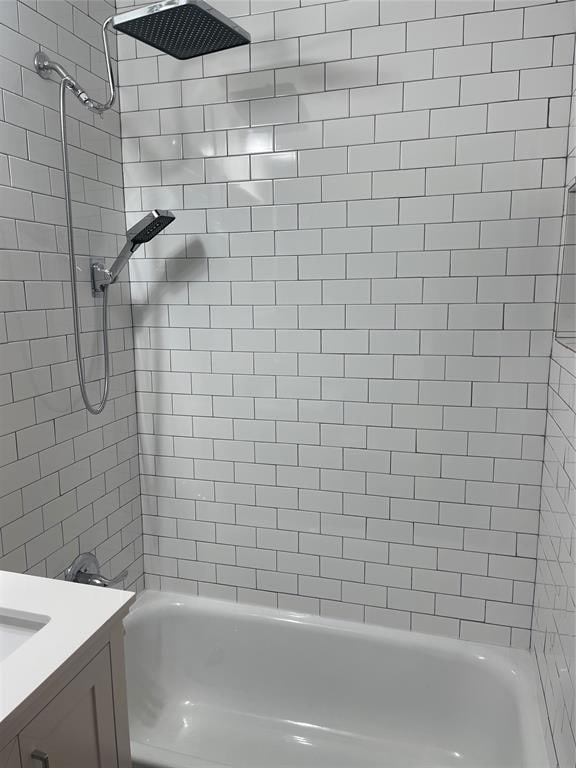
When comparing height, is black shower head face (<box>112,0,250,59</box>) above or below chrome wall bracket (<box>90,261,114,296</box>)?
above

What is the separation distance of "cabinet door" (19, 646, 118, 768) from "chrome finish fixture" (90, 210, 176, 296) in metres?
1.22

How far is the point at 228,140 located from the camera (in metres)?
2.00

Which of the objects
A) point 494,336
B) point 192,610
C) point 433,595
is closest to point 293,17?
point 494,336

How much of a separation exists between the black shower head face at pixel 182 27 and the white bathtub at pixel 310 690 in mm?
1934

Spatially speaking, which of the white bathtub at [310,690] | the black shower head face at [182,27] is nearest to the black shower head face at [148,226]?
the black shower head face at [182,27]

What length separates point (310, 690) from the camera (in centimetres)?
212

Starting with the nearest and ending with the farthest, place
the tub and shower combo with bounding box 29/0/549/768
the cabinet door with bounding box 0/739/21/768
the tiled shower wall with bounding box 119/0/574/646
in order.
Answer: the cabinet door with bounding box 0/739/21/768 → the tiled shower wall with bounding box 119/0/574/646 → the tub and shower combo with bounding box 29/0/549/768

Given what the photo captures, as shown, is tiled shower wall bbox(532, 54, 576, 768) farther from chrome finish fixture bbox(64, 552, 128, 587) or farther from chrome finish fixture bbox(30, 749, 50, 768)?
Result: chrome finish fixture bbox(64, 552, 128, 587)

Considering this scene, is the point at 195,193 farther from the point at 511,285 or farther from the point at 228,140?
the point at 511,285

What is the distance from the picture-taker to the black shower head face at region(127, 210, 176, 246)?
5.99ft

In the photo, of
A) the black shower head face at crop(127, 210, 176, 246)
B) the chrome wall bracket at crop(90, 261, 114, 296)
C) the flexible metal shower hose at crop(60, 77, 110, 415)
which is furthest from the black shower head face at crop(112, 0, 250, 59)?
the chrome wall bracket at crop(90, 261, 114, 296)

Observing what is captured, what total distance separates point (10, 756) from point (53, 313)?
4.00 feet

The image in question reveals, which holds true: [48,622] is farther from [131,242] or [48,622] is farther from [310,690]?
Answer: [310,690]

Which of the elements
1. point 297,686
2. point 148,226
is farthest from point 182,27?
point 297,686
